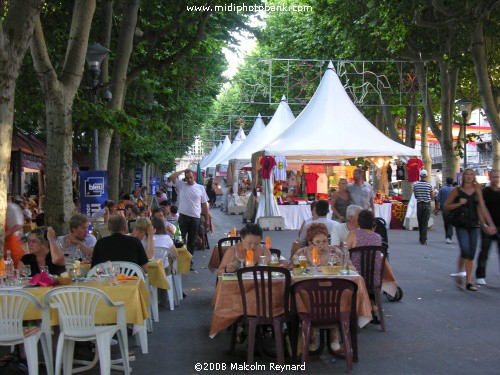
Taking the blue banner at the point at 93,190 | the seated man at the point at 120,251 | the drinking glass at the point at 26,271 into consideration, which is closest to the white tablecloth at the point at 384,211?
the blue banner at the point at 93,190

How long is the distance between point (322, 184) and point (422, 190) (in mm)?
11338

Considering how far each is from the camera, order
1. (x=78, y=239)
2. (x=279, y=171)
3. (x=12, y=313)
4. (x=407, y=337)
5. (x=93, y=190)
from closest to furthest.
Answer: (x=12, y=313)
(x=407, y=337)
(x=78, y=239)
(x=93, y=190)
(x=279, y=171)

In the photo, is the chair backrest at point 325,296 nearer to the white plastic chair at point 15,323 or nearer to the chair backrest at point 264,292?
the chair backrest at point 264,292

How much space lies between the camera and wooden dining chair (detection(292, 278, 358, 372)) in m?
7.00

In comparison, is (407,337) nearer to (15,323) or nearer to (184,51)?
(15,323)

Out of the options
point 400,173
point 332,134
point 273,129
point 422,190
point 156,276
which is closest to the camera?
point 156,276

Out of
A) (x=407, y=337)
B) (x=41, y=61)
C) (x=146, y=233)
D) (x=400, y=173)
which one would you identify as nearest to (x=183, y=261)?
(x=146, y=233)

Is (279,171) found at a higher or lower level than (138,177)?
lower

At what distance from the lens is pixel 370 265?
8.94 m

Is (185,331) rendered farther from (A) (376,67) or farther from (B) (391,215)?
(A) (376,67)

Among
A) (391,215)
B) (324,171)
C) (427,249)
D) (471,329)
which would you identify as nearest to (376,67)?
(324,171)

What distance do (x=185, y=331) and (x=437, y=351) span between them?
3.10m

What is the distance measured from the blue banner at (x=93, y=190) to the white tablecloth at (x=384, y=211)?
11.4m

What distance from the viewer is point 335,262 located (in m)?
8.05
